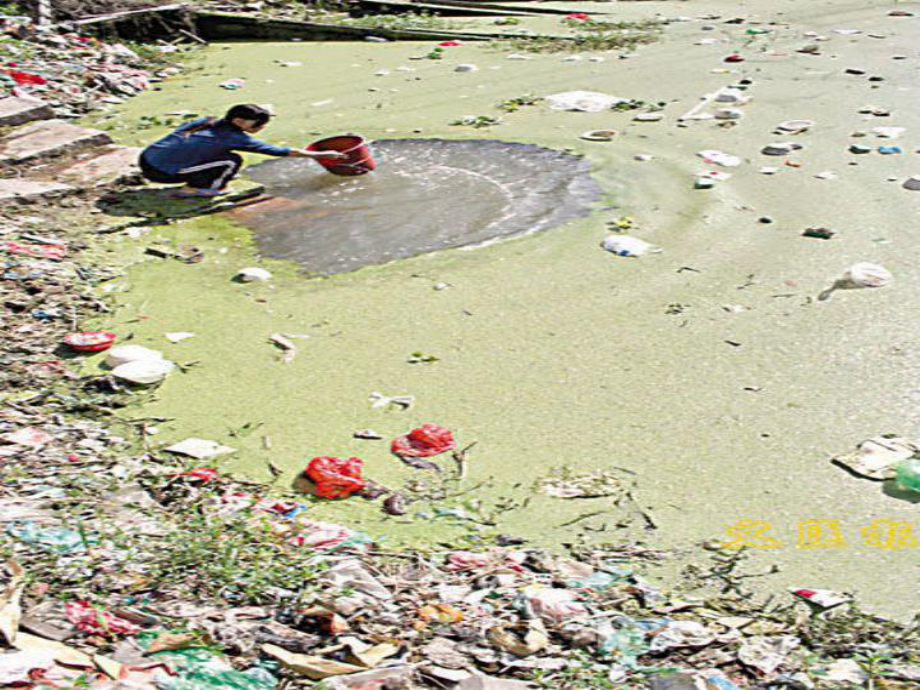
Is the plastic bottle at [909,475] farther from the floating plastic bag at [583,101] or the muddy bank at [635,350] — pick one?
the floating plastic bag at [583,101]

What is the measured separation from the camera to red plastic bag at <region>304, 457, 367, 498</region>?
2.69 meters

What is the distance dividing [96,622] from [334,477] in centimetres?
82

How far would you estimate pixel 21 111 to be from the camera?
18.4 feet

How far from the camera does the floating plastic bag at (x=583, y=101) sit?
6023 millimetres

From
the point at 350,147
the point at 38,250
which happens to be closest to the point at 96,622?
the point at 38,250

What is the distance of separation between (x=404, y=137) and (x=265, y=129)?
837mm

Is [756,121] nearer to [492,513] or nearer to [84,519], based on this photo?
[492,513]

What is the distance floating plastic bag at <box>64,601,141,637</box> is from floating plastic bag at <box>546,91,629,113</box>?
4.59m

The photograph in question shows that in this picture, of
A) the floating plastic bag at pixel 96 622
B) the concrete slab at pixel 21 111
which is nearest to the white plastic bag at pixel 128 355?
the floating plastic bag at pixel 96 622

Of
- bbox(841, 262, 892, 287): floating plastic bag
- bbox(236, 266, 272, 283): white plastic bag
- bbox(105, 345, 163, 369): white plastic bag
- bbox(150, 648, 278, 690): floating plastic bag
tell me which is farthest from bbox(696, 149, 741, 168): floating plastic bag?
bbox(150, 648, 278, 690): floating plastic bag

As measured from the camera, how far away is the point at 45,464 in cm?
270

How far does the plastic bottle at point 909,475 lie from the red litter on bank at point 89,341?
8.16 feet

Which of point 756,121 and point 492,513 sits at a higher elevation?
point 756,121

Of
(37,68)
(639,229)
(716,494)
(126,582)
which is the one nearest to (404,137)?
(639,229)
